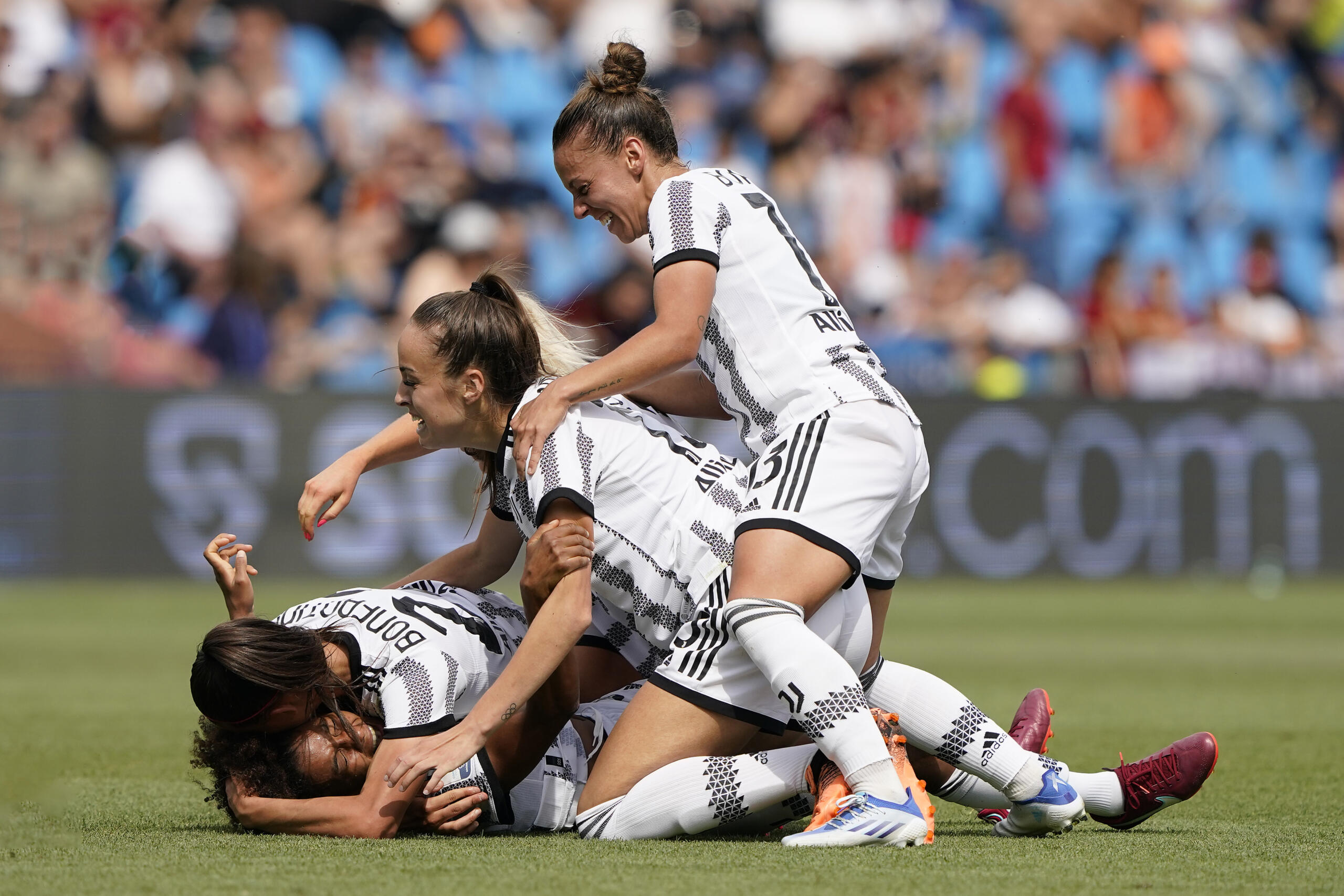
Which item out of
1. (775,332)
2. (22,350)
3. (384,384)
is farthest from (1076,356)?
(775,332)

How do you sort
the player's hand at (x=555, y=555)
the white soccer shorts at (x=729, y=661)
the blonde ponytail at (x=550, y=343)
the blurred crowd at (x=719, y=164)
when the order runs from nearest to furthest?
the player's hand at (x=555, y=555)
the white soccer shorts at (x=729, y=661)
the blonde ponytail at (x=550, y=343)
the blurred crowd at (x=719, y=164)

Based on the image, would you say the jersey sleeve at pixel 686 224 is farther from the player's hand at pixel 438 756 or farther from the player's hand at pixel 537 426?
the player's hand at pixel 438 756

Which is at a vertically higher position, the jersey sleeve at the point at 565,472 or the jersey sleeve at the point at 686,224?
the jersey sleeve at the point at 686,224

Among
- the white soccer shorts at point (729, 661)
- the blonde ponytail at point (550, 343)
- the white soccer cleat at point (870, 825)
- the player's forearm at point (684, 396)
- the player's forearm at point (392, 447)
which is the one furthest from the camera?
the player's forearm at point (684, 396)

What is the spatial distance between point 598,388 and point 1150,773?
5.27 feet

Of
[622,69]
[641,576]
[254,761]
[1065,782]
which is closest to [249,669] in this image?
[254,761]

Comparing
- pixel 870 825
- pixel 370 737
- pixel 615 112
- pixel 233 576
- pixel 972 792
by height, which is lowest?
pixel 972 792

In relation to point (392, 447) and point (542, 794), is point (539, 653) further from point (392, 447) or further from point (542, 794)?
point (392, 447)

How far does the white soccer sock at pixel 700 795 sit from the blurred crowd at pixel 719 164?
722 centimetres

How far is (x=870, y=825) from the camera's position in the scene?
3564 millimetres

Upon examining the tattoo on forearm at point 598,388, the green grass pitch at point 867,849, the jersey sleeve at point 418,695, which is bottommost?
the green grass pitch at point 867,849

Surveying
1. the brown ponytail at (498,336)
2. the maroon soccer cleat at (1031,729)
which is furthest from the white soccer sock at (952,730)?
the brown ponytail at (498,336)

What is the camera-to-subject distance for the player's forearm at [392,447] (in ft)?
14.5

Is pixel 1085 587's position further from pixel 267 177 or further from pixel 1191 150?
pixel 267 177
